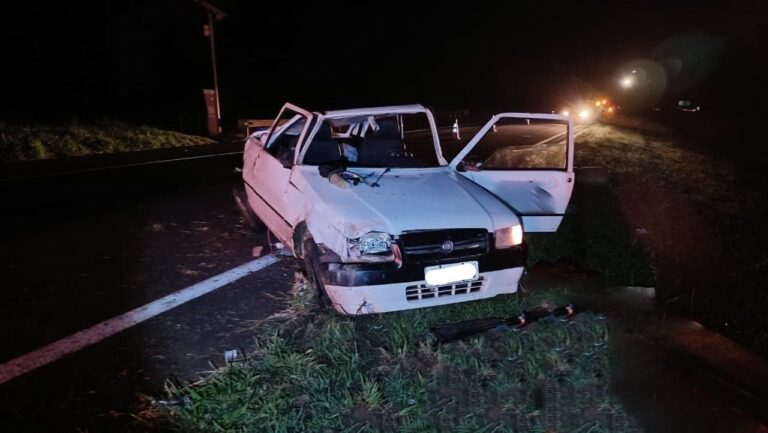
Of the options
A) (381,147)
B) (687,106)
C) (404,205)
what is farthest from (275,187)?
(687,106)

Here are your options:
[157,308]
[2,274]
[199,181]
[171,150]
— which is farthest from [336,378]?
[171,150]

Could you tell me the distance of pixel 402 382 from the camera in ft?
11.3

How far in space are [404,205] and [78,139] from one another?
11725 millimetres

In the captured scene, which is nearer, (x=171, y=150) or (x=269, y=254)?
(x=269, y=254)

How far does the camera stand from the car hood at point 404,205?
3.94m

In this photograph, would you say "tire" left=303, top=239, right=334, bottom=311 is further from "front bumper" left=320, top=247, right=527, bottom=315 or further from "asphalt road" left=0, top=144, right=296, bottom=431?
"asphalt road" left=0, top=144, right=296, bottom=431

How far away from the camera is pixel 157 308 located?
4.41 m

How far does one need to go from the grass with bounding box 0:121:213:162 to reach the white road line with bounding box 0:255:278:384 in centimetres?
892

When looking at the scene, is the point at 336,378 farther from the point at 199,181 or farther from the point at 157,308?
the point at 199,181

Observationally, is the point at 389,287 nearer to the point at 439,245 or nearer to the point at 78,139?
the point at 439,245

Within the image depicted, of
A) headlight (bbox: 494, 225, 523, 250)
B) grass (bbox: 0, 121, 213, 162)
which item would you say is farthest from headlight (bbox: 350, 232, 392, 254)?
grass (bbox: 0, 121, 213, 162)

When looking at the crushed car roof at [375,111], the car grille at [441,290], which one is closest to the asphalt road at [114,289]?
the car grille at [441,290]

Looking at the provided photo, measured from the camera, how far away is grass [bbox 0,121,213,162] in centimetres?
1194

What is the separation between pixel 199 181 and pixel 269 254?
4255 millimetres
